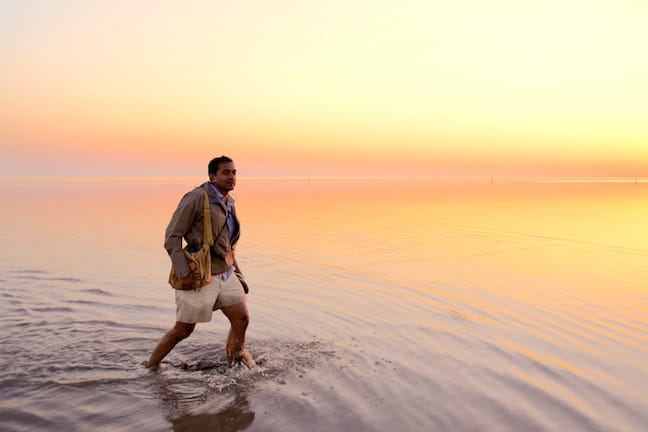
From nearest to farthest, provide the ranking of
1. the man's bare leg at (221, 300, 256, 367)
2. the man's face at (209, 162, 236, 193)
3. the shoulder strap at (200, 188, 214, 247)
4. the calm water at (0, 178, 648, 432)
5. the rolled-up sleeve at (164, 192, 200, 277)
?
the calm water at (0, 178, 648, 432) → the rolled-up sleeve at (164, 192, 200, 277) → the shoulder strap at (200, 188, 214, 247) → the man's face at (209, 162, 236, 193) → the man's bare leg at (221, 300, 256, 367)

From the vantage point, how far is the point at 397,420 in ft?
13.9

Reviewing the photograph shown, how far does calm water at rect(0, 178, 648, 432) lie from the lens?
4363mm

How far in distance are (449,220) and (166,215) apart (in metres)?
12.0

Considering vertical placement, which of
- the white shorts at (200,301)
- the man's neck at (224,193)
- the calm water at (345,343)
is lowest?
the calm water at (345,343)

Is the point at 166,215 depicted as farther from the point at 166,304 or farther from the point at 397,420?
the point at 397,420

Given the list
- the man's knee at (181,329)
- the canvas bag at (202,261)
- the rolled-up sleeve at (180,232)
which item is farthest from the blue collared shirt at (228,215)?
the man's knee at (181,329)

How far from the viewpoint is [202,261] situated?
4867 millimetres

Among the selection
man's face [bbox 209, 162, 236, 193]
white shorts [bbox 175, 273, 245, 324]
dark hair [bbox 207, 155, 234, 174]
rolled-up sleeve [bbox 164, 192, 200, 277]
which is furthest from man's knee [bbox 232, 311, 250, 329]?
dark hair [bbox 207, 155, 234, 174]

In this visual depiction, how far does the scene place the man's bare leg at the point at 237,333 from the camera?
5312mm

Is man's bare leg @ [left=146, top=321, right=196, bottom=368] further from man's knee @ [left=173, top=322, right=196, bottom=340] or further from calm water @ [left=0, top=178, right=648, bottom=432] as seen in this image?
calm water @ [left=0, top=178, right=648, bottom=432]

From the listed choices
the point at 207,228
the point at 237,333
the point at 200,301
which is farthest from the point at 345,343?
the point at 207,228

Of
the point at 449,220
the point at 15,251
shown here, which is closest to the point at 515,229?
the point at 449,220

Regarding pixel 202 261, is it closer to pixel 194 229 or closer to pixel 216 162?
pixel 194 229

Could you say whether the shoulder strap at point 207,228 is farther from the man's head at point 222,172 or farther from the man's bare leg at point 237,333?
the man's bare leg at point 237,333
